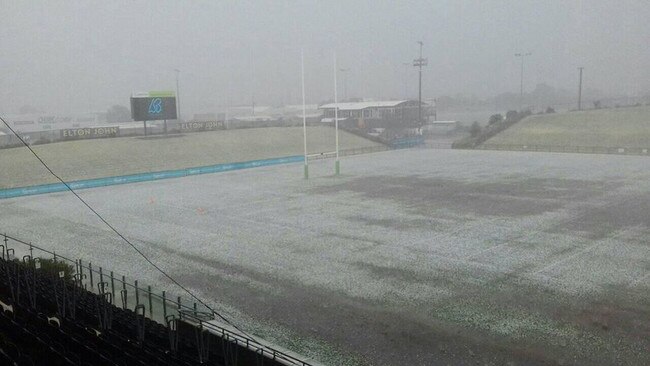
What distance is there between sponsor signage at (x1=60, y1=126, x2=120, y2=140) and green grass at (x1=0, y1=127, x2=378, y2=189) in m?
1.70

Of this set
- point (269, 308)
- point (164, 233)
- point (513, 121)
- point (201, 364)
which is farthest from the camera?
point (513, 121)

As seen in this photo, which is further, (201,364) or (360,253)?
(360,253)

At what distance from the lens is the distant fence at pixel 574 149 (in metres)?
43.7

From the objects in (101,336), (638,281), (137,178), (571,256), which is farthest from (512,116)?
(101,336)

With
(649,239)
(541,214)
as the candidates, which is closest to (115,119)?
(541,214)

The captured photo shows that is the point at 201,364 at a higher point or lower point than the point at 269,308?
higher

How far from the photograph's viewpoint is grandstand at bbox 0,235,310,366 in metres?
6.70

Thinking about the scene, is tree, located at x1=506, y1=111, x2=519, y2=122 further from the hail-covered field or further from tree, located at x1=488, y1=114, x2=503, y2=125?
the hail-covered field

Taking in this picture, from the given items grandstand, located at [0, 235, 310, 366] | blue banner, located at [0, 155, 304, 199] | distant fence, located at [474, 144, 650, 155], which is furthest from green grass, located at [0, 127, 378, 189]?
grandstand, located at [0, 235, 310, 366]

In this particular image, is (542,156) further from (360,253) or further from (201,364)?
(201,364)

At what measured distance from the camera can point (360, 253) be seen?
1645cm

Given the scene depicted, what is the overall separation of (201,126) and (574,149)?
32.3m

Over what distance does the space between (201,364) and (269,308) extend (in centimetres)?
466

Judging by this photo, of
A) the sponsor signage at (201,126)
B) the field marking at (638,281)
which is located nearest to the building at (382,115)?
the sponsor signage at (201,126)
